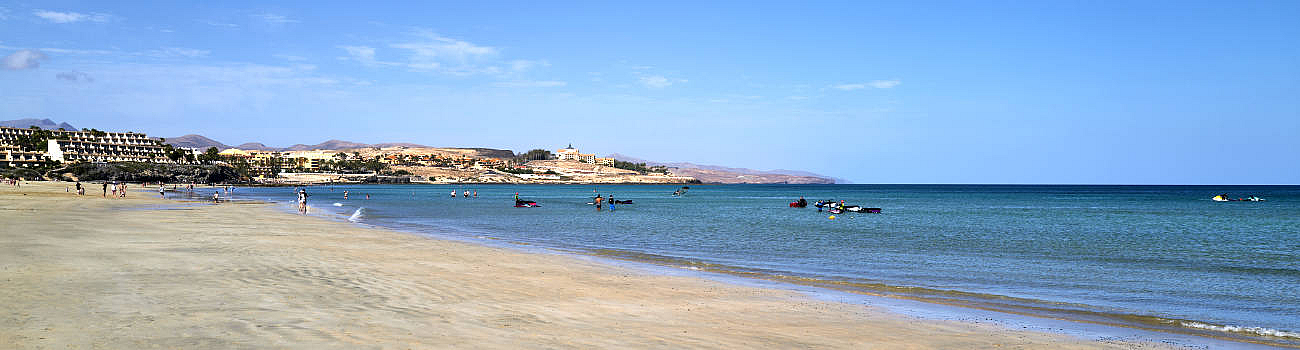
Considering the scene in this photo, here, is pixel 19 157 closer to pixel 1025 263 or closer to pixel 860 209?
pixel 860 209

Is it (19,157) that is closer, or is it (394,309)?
(394,309)

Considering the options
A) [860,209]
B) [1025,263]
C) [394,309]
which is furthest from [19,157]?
[1025,263]

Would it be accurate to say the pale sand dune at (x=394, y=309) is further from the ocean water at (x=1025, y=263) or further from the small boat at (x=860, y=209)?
the small boat at (x=860, y=209)

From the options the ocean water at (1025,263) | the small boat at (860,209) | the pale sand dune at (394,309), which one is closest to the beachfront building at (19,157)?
the ocean water at (1025,263)

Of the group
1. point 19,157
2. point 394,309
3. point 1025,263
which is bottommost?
point 1025,263

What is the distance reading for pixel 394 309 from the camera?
459 inches

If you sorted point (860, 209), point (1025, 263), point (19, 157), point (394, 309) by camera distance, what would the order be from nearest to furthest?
point (394, 309) → point (1025, 263) → point (860, 209) → point (19, 157)

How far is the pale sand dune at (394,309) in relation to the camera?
9.20m

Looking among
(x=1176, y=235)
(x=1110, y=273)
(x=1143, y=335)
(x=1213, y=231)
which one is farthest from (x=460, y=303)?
(x=1213, y=231)

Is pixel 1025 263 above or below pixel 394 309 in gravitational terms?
below

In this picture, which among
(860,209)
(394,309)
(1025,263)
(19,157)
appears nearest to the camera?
(394,309)

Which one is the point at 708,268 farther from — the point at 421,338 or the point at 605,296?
the point at 421,338

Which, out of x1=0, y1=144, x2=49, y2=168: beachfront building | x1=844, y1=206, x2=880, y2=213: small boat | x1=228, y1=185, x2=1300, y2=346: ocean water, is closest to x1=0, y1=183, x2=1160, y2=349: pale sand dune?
x1=228, y1=185, x2=1300, y2=346: ocean water

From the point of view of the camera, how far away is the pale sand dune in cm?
920
